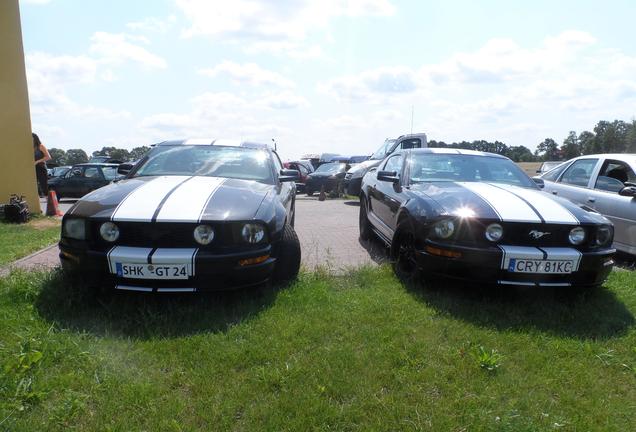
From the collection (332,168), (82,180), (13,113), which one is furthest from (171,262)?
(332,168)

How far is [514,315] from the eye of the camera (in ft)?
11.6

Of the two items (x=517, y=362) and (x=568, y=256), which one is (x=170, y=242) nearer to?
(x=517, y=362)

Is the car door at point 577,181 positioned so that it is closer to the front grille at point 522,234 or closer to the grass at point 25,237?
the front grille at point 522,234

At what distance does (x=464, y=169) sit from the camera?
522 centimetres

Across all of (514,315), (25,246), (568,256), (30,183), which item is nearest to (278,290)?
(514,315)

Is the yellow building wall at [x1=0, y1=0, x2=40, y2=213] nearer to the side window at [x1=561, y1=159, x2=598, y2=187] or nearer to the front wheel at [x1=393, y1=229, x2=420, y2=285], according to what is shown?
the front wheel at [x1=393, y1=229, x2=420, y2=285]

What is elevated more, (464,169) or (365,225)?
(464,169)

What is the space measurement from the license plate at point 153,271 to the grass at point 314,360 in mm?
290

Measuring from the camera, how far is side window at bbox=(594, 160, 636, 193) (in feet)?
19.4

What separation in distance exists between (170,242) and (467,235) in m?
2.33

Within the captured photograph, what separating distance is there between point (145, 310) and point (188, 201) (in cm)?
89

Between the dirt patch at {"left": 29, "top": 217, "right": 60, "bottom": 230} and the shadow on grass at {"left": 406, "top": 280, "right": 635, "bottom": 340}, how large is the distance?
21.9 ft

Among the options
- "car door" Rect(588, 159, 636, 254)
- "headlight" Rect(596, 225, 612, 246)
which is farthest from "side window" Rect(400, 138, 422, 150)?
"headlight" Rect(596, 225, 612, 246)

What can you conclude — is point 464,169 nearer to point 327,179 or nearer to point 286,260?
point 286,260
